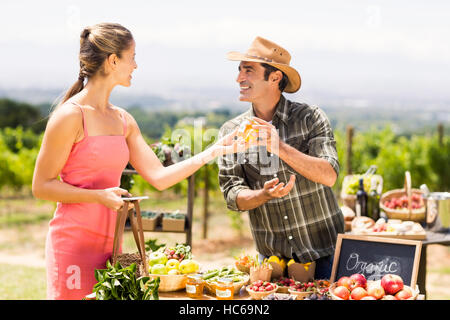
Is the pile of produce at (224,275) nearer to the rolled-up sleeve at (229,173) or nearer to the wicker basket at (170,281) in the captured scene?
the wicker basket at (170,281)

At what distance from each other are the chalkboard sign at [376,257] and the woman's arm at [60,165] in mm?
1195

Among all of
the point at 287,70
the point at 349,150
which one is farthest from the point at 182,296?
the point at 349,150

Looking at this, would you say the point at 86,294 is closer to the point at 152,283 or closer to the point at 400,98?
the point at 152,283

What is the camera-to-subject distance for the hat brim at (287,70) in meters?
2.89

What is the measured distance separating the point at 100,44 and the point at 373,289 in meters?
1.62

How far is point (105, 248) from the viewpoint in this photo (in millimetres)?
2260

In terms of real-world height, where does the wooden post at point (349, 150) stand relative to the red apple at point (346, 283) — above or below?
above

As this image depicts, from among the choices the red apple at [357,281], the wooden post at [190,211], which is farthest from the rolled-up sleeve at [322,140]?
the wooden post at [190,211]

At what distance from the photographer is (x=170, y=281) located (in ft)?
8.12

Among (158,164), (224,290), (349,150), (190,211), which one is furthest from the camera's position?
(349,150)

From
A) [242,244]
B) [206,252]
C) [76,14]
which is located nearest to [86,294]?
[76,14]

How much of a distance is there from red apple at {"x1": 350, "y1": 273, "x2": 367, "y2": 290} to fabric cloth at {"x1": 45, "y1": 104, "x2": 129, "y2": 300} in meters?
1.19

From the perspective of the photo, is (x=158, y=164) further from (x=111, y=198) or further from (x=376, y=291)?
(x=376, y=291)

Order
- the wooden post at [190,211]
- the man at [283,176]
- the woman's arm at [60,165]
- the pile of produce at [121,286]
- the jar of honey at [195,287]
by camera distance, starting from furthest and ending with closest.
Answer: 1. the wooden post at [190,211]
2. the man at [283,176]
3. the jar of honey at [195,287]
4. the woman's arm at [60,165]
5. the pile of produce at [121,286]
